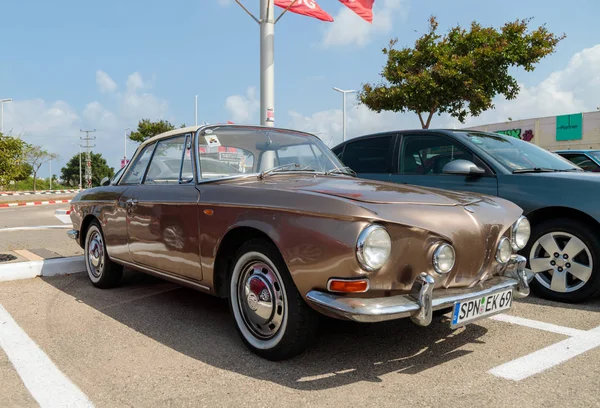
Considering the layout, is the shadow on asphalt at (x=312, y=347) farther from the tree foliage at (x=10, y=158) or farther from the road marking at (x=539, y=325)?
the tree foliage at (x=10, y=158)

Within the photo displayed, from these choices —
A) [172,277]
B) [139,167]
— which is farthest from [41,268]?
[172,277]

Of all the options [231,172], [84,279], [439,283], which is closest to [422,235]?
[439,283]

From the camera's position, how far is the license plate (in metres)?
2.81

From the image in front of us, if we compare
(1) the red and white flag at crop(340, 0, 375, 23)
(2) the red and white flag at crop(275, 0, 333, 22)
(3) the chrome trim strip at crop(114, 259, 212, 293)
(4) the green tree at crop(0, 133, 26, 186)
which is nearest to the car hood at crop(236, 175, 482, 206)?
(3) the chrome trim strip at crop(114, 259, 212, 293)

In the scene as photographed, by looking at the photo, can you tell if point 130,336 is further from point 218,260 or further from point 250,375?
point 250,375

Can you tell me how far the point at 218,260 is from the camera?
337cm

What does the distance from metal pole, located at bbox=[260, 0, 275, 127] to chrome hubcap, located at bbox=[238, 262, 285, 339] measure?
7.18 metres

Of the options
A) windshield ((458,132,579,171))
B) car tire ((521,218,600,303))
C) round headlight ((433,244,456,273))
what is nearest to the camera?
round headlight ((433,244,456,273))

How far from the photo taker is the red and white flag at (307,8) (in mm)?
11219

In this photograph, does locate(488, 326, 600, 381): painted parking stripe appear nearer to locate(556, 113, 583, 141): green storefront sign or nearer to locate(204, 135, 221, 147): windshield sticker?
locate(204, 135, 221, 147): windshield sticker

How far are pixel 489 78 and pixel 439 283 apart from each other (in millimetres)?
14764

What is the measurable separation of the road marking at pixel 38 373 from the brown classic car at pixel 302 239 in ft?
3.37

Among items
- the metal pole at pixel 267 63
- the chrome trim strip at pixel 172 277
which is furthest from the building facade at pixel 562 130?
the chrome trim strip at pixel 172 277

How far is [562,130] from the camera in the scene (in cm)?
2544
